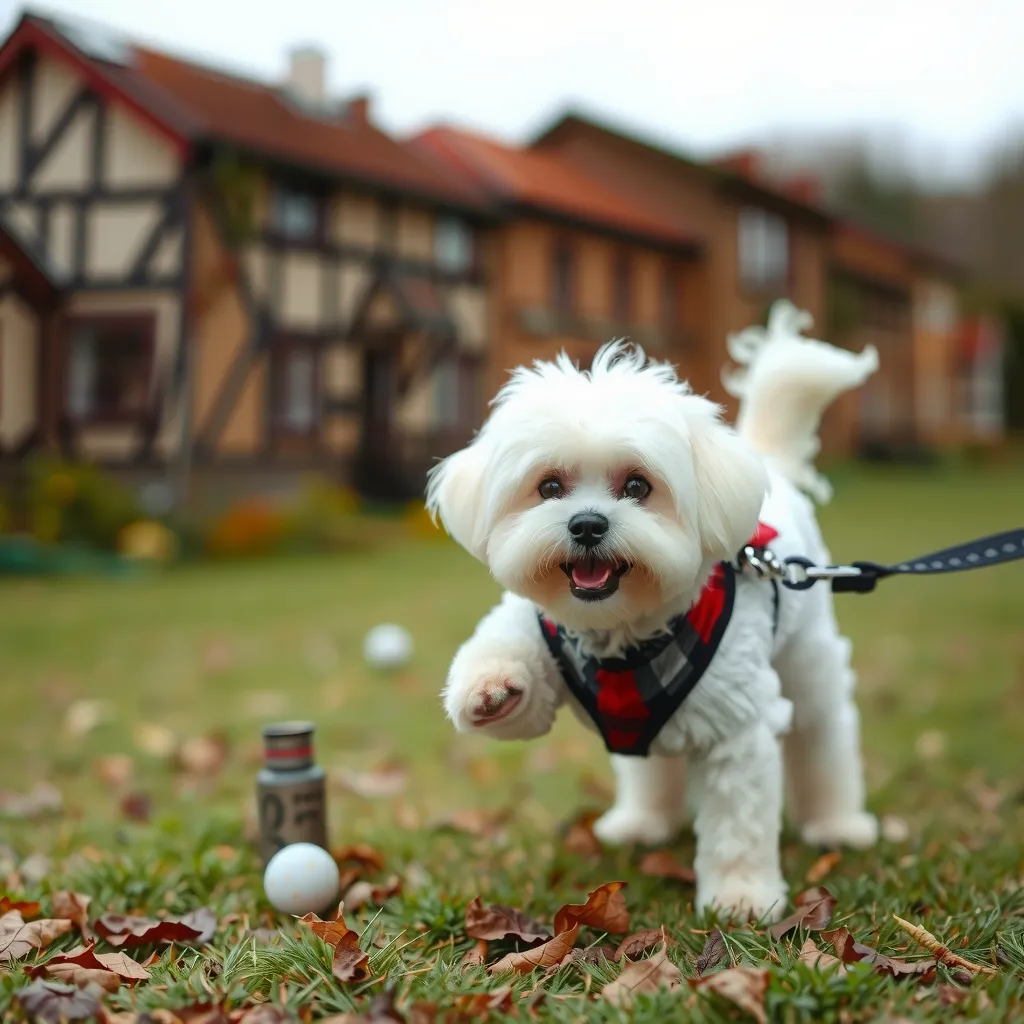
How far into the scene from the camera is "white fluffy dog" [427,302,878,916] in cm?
224

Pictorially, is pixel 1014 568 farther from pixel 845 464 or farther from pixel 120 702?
pixel 845 464

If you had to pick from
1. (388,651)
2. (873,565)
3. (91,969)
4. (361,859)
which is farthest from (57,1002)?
(388,651)

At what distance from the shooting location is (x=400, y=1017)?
1.91 m

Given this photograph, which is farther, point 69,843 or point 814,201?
point 814,201

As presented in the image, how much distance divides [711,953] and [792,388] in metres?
1.63

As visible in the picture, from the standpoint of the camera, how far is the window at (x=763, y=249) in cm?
2309

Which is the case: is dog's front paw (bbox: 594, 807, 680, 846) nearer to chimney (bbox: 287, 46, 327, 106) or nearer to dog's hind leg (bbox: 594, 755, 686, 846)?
dog's hind leg (bbox: 594, 755, 686, 846)

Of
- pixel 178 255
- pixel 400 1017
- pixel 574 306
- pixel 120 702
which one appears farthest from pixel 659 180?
pixel 400 1017

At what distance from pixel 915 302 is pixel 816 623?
105 ft

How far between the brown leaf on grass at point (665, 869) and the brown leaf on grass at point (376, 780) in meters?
1.30

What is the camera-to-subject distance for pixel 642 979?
205cm

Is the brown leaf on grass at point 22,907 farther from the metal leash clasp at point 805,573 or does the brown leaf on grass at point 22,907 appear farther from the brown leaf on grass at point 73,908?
the metal leash clasp at point 805,573

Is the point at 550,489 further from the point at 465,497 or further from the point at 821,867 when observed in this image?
the point at 821,867

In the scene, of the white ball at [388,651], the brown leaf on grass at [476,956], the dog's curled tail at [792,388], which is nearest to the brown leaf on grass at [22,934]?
the brown leaf on grass at [476,956]
